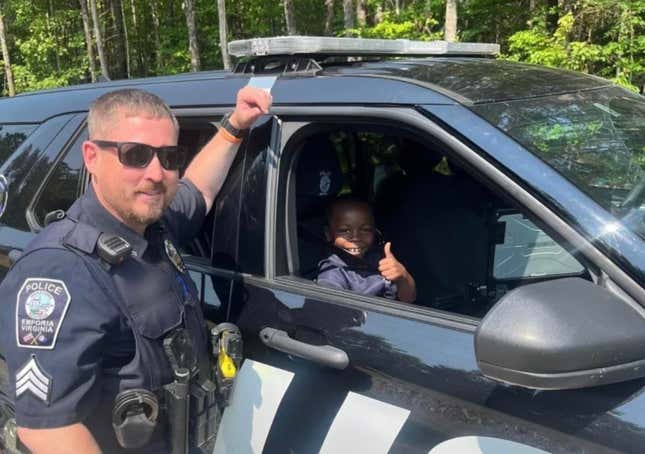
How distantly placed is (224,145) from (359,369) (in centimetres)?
86

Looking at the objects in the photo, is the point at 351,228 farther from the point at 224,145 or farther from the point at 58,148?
the point at 58,148

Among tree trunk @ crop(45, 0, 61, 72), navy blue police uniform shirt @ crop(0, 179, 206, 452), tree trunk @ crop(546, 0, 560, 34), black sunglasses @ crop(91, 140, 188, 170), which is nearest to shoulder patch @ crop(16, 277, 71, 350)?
navy blue police uniform shirt @ crop(0, 179, 206, 452)

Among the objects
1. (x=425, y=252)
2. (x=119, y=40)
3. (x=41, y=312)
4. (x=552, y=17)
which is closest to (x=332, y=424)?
(x=41, y=312)

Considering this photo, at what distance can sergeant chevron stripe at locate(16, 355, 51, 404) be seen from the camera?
158 centimetres

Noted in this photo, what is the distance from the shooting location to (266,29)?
91.2ft

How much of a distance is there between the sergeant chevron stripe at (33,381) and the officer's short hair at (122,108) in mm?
642

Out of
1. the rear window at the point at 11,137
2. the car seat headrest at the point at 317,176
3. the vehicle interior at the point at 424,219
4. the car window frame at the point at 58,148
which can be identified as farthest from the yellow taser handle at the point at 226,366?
the rear window at the point at 11,137

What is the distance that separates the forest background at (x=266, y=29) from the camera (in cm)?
1027

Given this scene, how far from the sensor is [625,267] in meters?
1.35

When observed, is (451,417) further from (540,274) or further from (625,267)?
(540,274)

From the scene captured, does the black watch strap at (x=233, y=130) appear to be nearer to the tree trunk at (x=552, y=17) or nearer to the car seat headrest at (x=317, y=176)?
the car seat headrest at (x=317, y=176)

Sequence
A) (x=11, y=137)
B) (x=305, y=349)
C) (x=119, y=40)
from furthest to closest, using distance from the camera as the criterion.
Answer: (x=119, y=40), (x=11, y=137), (x=305, y=349)

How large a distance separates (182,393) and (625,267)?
110cm

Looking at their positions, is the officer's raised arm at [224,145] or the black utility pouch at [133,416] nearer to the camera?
the black utility pouch at [133,416]
